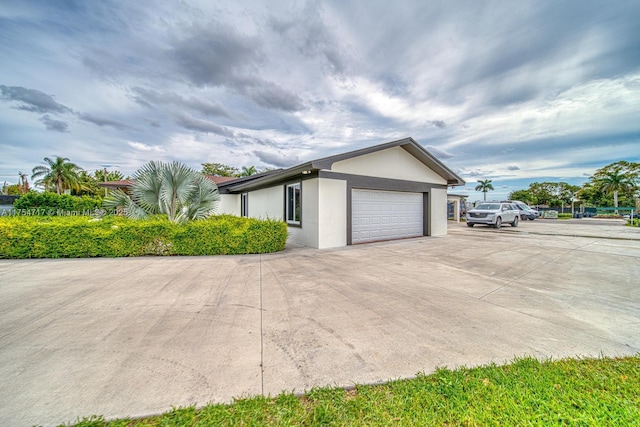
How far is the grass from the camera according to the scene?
169cm

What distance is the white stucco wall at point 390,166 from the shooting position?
9.84 meters

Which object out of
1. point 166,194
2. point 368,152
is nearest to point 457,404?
point 368,152

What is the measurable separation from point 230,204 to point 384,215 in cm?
1073

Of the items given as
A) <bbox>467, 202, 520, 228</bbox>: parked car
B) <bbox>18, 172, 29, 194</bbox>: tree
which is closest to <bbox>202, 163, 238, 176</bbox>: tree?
<bbox>18, 172, 29, 194</bbox>: tree

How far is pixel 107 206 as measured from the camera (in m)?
8.43

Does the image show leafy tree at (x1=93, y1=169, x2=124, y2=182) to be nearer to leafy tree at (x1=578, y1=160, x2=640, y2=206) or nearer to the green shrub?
the green shrub

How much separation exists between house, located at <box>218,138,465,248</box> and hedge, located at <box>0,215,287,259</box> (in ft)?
5.72

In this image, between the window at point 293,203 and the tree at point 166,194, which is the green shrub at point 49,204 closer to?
the tree at point 166,194

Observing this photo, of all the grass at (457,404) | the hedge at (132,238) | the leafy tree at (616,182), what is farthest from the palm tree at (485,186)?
the grass at (457,404)

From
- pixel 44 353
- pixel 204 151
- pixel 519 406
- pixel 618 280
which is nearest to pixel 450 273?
pixel 618 280

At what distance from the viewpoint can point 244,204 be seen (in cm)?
1598

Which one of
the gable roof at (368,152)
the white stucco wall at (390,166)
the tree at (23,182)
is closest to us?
the gable roof at (368,152)

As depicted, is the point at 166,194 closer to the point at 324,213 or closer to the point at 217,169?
the point at 324,213

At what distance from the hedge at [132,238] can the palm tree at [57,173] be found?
3917 cm
